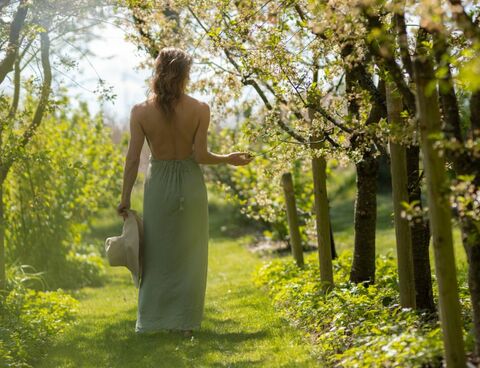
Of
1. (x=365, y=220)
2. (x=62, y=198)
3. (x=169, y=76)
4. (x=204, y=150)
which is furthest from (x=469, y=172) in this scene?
(x=62, y=198)

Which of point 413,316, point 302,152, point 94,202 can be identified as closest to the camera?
point 413,316

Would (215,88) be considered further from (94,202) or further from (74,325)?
(94,202)

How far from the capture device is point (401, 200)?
15.9ft

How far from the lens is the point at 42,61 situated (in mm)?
7188

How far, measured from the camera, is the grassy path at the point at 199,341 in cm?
509

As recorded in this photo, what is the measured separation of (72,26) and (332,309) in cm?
332

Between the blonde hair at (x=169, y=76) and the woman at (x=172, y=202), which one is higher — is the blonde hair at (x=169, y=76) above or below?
above

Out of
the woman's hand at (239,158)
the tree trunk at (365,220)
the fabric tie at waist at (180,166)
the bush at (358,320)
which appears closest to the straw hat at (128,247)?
the fabric tie at waist at (180,166)

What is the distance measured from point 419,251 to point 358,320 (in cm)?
78

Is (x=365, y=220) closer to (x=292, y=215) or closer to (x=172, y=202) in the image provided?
(x=172, y=202)

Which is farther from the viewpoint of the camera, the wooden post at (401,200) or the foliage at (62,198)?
the foliage at (62,198)

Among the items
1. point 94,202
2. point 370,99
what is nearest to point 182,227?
point 370,99

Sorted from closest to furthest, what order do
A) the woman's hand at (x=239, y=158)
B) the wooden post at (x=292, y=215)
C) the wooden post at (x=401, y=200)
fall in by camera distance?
1. the wooden post at (x=401, y=200)
2. the woman's hand at (x=239, y=158)
3. the wooden post at (x=292, y=215)

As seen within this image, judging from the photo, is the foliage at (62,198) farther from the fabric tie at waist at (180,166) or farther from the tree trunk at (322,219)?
the tree trunk at (322,219)
